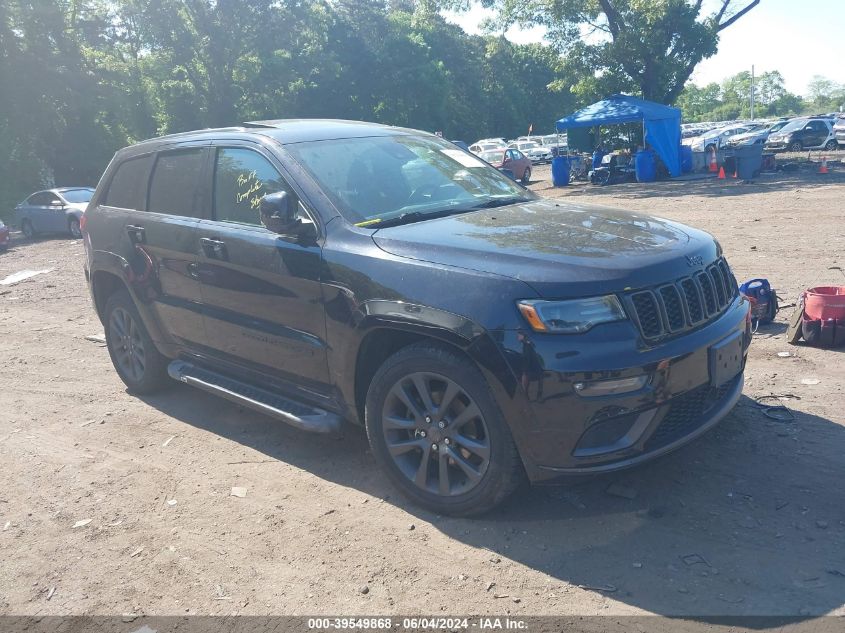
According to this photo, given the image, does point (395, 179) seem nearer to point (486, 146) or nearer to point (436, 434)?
point (436, 434)

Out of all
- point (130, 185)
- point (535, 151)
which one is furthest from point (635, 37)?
point (130, 185)

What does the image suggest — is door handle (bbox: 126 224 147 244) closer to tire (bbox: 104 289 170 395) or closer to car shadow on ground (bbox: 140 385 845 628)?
tire (bbox: 104 289 170 395)

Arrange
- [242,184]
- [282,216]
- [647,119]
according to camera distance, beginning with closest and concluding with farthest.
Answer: [282,216], [242,184], [647,119]

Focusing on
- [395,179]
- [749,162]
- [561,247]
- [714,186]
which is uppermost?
[395,179]

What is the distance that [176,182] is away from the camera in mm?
5238

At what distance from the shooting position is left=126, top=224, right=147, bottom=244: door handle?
5371mm

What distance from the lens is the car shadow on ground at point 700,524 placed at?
120 inches

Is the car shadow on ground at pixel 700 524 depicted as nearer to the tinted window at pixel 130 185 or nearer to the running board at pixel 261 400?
the running board at pixel 261 400

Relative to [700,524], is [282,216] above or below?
above

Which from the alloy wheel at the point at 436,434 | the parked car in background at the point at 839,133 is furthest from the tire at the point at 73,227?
the parked car in background at the point at 839,133

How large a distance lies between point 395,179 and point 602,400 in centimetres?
197

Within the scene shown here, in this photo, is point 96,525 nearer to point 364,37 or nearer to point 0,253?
point 0,253

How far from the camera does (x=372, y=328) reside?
378 cm

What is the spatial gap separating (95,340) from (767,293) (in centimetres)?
671
